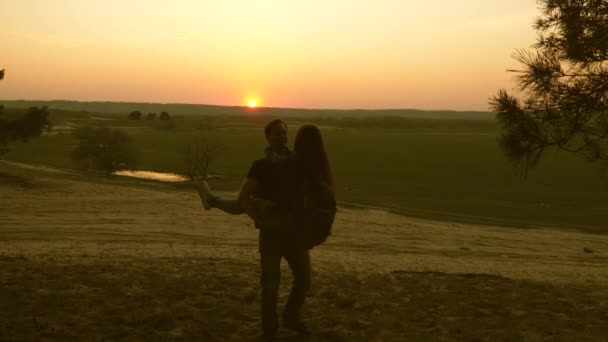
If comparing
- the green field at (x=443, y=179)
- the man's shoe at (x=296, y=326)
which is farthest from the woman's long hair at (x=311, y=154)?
the green field at (x=443, y=179)

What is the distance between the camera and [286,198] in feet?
17.6

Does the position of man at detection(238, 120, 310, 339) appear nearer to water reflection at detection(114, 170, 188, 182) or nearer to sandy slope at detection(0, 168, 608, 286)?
sandy slope at detection(0, 168, 608, 286)

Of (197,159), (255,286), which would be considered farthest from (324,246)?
(197,159)

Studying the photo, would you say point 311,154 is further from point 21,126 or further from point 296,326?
point 21,126

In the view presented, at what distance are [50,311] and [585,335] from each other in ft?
16.7

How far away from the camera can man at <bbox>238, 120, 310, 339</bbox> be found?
530 cm

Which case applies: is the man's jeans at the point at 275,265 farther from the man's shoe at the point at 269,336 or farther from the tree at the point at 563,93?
the tree at the point at 563,93

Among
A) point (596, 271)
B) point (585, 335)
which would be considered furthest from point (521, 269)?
point (585, 335)

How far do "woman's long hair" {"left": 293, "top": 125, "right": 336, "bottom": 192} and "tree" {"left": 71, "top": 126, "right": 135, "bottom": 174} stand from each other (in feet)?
97.2

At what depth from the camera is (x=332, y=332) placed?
19.8ft

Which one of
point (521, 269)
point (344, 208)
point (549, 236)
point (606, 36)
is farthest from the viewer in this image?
point (344, 208)

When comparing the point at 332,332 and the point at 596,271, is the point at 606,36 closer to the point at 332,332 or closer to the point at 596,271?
the point at 332,332

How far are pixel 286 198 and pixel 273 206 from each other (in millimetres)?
137

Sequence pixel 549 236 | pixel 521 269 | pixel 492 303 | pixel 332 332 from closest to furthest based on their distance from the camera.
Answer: pixel 332 332, pixel 492 303, pixel 521 269, pixel 549 236
